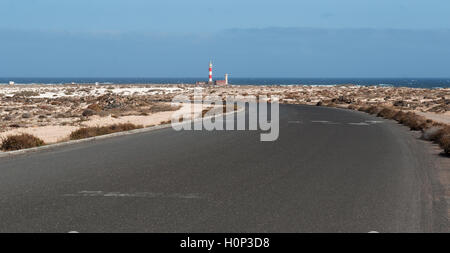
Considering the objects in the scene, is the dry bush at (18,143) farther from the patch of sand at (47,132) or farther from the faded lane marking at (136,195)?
the faded lane marking at (136,195)

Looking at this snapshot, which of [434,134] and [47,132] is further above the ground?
[434,134]

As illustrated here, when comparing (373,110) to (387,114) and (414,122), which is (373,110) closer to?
(387,114)

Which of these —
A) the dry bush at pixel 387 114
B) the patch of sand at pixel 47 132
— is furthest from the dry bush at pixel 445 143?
the dry bush at pixel 387 114

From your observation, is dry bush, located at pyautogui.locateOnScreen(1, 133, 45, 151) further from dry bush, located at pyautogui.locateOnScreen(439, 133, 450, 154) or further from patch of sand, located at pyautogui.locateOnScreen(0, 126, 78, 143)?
dry bush, located at pyautogui.locateOnScreen(439, 133, 450, 154)

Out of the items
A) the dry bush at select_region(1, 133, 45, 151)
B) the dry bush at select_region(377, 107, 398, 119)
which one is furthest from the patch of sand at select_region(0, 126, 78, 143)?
the dry bush at select_region(377, 107, 398, 119)

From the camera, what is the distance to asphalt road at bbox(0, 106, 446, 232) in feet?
26.4

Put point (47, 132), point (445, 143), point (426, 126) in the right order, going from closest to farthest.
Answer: point (445, 143), point (47, 132), point (426, 126)

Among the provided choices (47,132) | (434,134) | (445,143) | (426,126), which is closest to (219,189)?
(445,143)

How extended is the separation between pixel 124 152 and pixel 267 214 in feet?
29.2

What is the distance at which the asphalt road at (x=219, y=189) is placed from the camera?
26.4 ft

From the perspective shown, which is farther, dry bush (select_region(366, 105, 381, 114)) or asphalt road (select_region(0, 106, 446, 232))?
dry bush (select_region(366, 105, 381, 114))

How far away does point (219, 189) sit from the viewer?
10.7 meters
